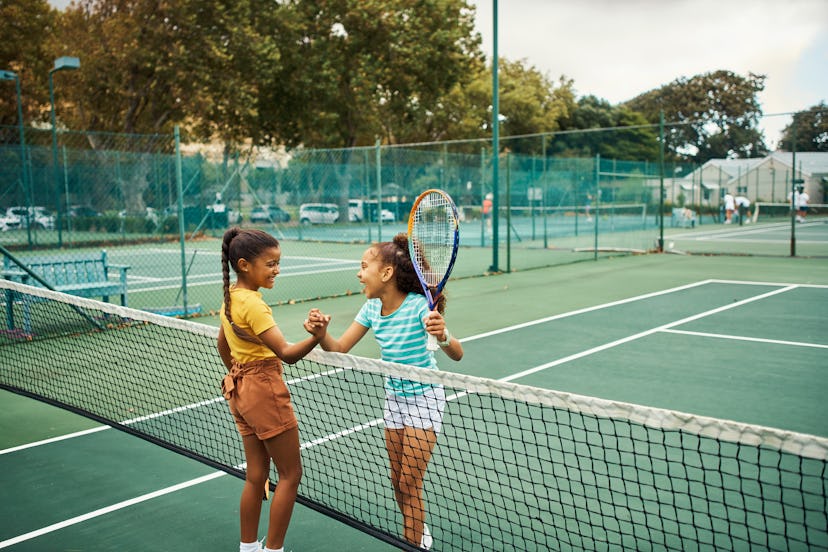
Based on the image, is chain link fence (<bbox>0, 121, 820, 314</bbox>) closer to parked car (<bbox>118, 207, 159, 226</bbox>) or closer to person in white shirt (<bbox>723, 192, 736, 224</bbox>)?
parked car (<bbox>118, 207, 159, 226</bbox>)

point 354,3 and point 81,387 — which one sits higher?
point 354,3

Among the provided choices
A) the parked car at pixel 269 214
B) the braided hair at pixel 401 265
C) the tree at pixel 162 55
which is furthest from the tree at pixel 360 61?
the braided hair at pixel 401 265

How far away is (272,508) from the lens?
3.16 m

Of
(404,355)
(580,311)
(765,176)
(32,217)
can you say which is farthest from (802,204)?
(32,217)

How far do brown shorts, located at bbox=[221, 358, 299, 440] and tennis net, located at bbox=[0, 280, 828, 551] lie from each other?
43cm

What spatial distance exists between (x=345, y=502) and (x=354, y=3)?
29957mm

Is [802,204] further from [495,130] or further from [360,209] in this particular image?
A: [360,209]

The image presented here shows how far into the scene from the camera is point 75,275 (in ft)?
32.0

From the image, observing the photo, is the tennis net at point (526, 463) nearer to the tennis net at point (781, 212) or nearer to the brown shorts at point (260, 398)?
the brown shorts at point (260, 398)

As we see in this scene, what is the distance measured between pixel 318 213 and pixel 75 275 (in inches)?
410

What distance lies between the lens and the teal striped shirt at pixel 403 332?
3.30 metres

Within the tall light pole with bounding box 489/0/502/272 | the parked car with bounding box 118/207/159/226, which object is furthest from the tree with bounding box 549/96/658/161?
the tall light pole with bounding box 489/0/502/272

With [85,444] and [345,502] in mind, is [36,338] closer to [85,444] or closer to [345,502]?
[85,444]

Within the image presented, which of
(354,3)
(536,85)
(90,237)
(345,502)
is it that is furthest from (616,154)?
(345,502)
